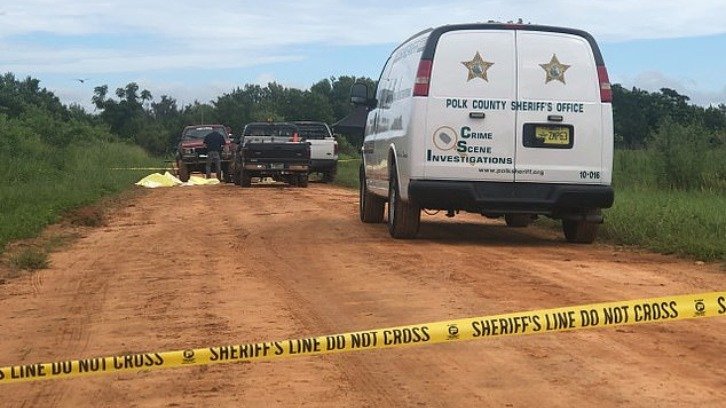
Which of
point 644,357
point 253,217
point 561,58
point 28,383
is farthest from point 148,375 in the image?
point 253,217

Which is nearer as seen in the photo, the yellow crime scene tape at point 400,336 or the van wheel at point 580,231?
the yellow crime scene tape at point 400,336

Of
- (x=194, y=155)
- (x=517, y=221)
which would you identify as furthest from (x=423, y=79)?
(x=194, y=155)

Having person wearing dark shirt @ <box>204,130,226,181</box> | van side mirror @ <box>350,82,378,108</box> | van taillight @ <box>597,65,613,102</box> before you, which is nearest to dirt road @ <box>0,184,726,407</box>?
van taillight @ <box>597,65,613,102</box>

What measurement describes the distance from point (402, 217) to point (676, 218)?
349cm

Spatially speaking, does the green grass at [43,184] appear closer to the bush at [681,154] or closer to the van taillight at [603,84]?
the van taillight at [603,84]

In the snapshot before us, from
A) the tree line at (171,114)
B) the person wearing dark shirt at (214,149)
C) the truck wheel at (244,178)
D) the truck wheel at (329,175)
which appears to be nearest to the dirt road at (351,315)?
the truck wheel at (244,178)

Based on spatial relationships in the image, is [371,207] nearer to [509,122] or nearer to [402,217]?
[402,217]

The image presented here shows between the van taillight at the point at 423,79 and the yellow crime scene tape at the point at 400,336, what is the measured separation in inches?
267

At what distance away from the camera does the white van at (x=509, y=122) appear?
39.5ft

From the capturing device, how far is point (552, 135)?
39.9 feet

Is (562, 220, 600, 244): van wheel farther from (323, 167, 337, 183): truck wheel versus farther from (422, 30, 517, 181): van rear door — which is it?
(323, 167, 337, 183): truck wheel

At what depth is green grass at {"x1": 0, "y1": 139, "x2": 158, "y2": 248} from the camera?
15617mm

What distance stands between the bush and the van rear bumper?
32.5 ft

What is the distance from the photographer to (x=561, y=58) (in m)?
12.1
